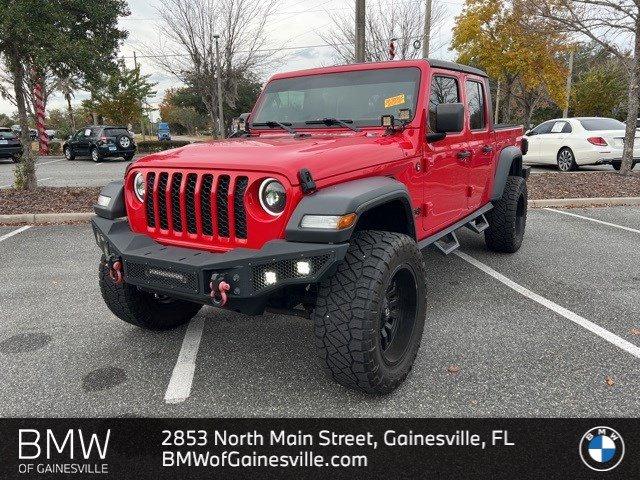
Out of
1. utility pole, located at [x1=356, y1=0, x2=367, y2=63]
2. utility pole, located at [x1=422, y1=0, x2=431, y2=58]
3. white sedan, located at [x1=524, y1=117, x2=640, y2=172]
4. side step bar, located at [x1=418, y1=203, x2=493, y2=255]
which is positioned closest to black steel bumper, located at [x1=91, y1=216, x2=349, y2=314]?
side step bar, located at [x1=418, y1=203, x2=493, y2=255]

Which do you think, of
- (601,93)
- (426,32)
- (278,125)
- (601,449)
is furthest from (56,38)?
(601,93)

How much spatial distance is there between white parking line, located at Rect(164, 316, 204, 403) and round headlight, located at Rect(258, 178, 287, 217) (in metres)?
1.21

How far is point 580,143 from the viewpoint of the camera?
40.0 ft

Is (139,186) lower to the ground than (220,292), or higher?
higher

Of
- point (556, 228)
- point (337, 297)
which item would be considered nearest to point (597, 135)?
point (556, 228)

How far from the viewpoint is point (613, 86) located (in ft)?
108

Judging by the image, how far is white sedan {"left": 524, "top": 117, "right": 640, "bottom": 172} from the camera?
11.9m

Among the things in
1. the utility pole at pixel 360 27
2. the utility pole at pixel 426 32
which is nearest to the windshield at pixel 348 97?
the utility pole at pixel 360 27

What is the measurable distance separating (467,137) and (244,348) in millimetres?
2629

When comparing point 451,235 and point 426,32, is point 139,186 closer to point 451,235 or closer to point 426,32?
point 451,235

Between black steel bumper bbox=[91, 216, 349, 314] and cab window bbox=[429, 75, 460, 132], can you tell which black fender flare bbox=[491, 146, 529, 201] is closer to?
cab window bbox=[429, 75, 460, 132]

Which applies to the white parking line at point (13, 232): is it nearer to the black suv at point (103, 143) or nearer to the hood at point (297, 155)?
the hood at point (297, 155)

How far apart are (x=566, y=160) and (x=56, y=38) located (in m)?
11.8

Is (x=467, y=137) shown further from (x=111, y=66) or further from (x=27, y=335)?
(x=111, y=66)
